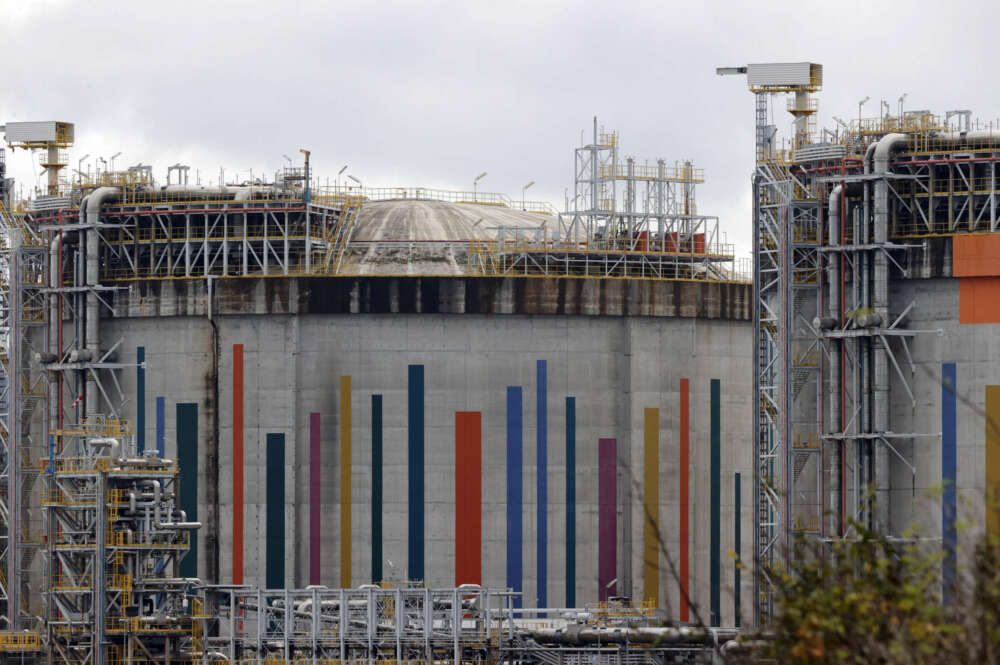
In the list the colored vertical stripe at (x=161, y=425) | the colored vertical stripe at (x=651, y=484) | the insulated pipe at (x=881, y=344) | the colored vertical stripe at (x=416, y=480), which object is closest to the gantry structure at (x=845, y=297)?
the insulated pipe at (x=881, y=344)

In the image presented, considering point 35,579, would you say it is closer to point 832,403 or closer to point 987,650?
point 832,403

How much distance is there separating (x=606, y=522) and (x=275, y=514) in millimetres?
16379

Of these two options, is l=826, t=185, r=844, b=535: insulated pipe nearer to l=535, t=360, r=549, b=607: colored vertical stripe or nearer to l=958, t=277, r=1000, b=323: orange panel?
l=958, t=277, r=1000, b=323: orange panel

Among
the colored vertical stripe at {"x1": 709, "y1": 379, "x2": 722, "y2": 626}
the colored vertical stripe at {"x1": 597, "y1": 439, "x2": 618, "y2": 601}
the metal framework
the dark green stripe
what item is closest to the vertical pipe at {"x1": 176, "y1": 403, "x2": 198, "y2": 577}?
the metal framework

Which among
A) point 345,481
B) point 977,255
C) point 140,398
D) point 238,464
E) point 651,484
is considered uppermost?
point 977,255

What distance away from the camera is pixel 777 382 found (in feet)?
346

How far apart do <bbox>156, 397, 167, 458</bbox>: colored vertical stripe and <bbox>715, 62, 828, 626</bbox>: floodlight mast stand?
30.3 metres

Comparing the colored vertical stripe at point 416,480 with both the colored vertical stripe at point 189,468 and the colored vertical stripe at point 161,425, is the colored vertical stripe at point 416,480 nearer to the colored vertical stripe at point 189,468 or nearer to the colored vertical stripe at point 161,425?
the colored vertical stripe at point 189,468

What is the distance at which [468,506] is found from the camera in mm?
113375

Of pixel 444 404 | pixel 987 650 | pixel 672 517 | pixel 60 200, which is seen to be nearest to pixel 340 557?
pixel 444 404

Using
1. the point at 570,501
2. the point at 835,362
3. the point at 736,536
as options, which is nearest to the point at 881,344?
the point at 835,362

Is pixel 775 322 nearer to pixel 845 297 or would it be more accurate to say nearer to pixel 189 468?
pixel 845 297

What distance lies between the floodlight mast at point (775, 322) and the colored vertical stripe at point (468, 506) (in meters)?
14.8

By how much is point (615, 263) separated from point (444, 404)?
39.1ft
